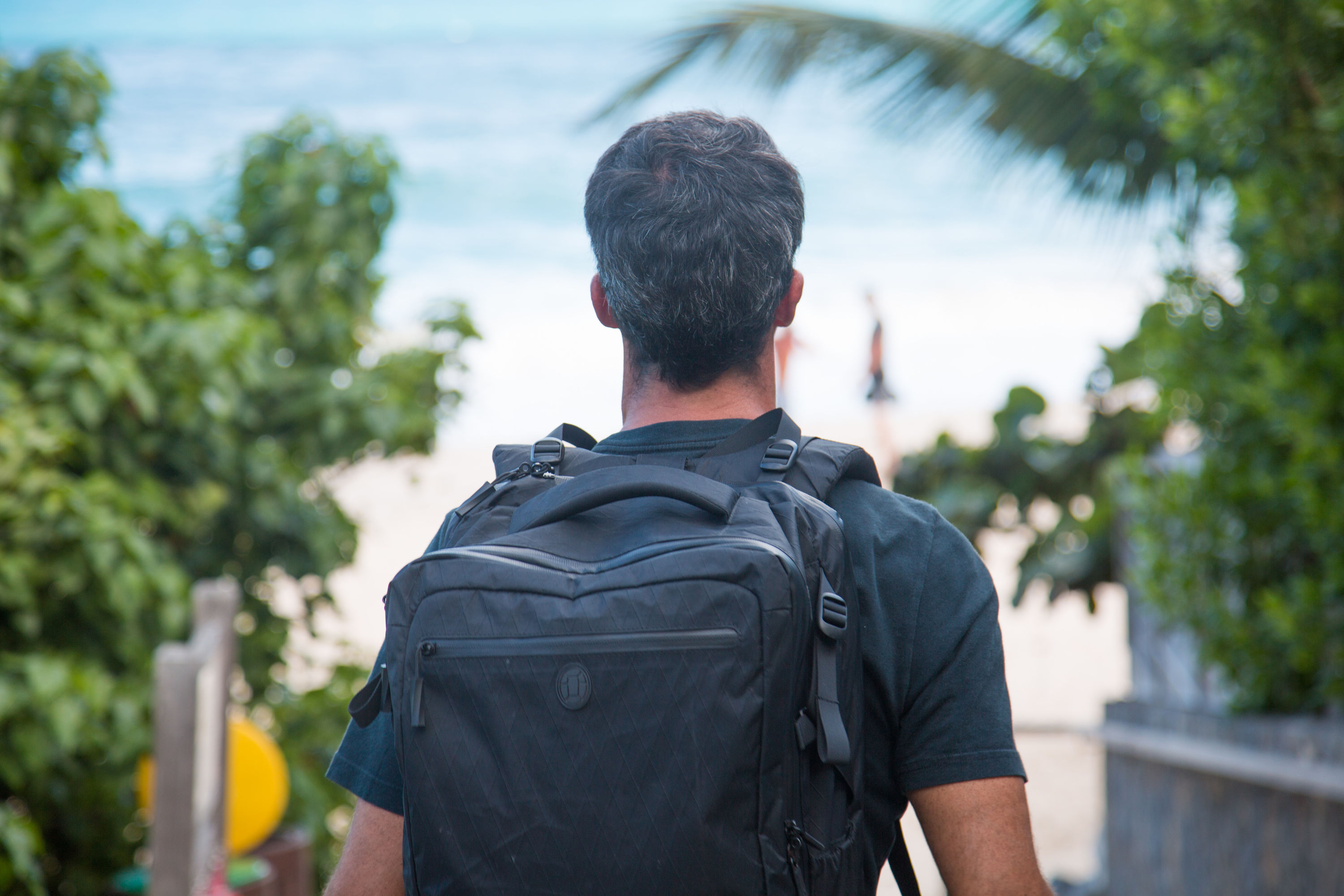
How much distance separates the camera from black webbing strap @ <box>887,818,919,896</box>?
1253 millimetres

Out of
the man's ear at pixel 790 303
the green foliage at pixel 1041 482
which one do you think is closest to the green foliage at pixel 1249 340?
the green foliage at pixel 1041 482

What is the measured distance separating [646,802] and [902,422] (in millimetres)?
22414

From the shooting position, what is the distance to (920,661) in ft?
4.01

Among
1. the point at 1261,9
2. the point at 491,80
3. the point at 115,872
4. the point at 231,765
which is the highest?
the point at 491,80

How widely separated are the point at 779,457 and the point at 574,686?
1.06ft

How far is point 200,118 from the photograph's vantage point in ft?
131

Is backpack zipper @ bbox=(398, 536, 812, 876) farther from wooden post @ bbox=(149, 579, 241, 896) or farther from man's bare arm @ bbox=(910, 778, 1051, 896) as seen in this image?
wooden post @ bbox=(149, 579, 241, 896)

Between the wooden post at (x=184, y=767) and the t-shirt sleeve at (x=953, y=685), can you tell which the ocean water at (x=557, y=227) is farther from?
the t-shirt sleeve at (x=953, y=685)

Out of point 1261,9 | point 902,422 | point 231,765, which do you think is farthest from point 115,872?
point 902,422

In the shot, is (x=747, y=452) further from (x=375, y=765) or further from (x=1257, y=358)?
(x=1257, y=358)

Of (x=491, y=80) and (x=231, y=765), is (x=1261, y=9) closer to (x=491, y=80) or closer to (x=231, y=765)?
(x=231, y=765)

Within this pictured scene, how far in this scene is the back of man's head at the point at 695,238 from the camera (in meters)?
1.26

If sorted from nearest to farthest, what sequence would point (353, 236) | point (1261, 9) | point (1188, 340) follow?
point (1261, 9) < point (1188, 340) < point (353, 236)

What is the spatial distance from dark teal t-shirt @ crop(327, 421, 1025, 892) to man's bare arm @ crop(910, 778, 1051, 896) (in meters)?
0.02
